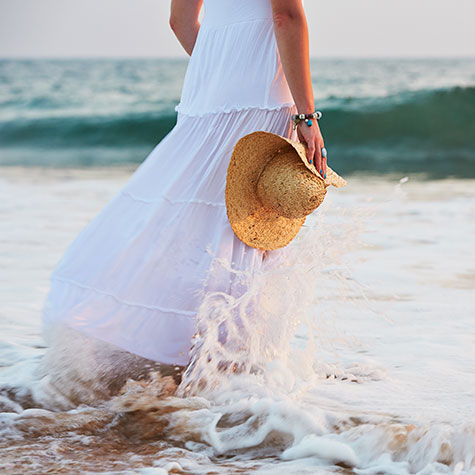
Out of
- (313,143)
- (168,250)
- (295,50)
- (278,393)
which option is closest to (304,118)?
(313,143)

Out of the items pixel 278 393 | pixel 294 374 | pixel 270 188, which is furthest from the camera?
pixel 294 374

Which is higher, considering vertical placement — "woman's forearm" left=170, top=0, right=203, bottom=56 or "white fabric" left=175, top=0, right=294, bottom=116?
"woman's forearm" left=170, top=0, right=203, bottom=56

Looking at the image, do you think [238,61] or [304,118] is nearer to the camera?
[304,118]

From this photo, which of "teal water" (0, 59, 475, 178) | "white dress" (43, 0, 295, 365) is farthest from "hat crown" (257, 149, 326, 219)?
"teal water" (0, 59, 475, 178)

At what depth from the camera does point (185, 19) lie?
90.3 inches

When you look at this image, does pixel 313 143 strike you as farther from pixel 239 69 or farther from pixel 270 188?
pixel 239 69

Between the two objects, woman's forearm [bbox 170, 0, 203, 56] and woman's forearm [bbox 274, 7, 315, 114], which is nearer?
woman's forearm [bbox 274, 7, 315, 114]

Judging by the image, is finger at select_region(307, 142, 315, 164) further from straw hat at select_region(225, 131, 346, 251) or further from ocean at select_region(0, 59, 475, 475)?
ocean at select_region(0, 59, 475, 475)

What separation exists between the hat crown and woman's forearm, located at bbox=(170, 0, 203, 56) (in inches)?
23.4

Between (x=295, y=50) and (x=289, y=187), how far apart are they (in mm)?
351

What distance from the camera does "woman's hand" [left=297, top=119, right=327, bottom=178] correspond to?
1895 millimetres

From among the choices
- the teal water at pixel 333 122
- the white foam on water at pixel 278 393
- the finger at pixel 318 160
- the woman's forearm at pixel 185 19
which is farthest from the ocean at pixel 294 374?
the teal water at pixel 333 122

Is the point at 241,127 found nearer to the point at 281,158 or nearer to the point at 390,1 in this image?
the point at 281,158

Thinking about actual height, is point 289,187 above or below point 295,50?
below
